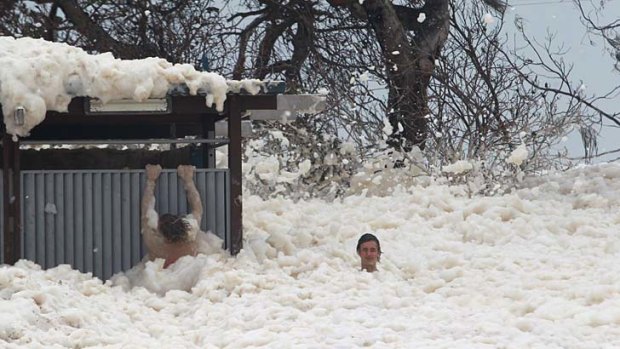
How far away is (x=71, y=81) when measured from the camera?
1063 cm

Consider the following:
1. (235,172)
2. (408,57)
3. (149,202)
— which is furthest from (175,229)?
(408,57)

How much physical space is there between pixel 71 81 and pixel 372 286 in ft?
11.8

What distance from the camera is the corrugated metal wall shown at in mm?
11164

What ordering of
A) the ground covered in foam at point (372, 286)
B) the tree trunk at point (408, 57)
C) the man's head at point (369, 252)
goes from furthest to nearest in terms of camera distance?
the tree trunk at point (408, 57)
the man's head at point (369, 252)
the ground covered in foam at point (372, 286)

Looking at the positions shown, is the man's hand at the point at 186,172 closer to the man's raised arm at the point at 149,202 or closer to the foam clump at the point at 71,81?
the man's raised arm at the point at 149,202

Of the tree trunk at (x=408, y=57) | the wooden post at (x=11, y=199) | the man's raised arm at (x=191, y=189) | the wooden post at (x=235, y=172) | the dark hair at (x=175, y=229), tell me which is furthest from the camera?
the tree trunk at (x=408, y=57)

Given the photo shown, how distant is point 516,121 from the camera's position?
64.2ft

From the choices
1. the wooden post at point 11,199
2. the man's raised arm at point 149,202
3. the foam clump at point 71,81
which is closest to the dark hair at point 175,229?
the man's raised arm at point 149,202

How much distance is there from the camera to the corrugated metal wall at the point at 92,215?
1116 cm

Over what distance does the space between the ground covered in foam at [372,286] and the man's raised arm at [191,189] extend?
592 millimetres

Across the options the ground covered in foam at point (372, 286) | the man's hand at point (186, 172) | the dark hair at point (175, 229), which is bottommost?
the ground covered in foam at point (372, 286)

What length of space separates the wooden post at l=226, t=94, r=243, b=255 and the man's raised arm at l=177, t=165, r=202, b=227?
37 centimetres

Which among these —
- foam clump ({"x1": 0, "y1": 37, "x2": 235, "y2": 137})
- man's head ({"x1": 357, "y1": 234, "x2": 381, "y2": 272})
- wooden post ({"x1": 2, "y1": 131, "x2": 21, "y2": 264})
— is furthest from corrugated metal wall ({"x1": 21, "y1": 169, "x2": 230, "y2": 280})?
man's head ({"x1": 357, "y1": 234, "x2": 381, "y2": 272})

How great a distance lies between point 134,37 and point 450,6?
6.63m
